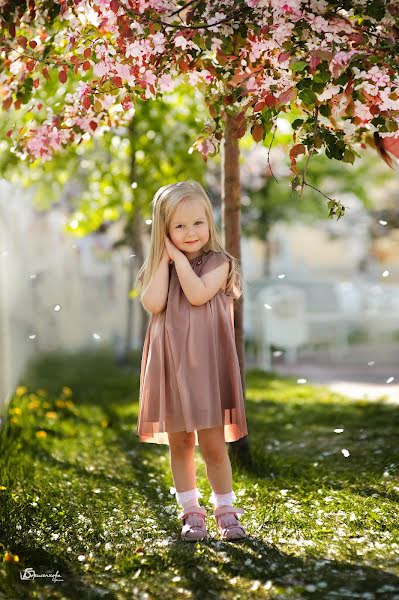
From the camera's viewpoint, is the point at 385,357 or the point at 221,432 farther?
the point at 385,357

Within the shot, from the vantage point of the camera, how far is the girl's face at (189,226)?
3484 mm

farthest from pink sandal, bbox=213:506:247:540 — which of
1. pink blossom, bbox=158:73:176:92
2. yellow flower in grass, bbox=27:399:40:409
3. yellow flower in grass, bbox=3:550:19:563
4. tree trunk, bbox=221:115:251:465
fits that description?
yellow flower in grass, bbox=27:399:40:409

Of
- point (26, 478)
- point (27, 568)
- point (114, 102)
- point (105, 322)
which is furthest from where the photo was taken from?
point (105, 322)

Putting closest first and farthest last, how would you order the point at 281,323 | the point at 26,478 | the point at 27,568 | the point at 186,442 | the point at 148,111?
the point at 27,568, the point at 186,442, the point at 26,478, the point at 148,111, the point at 281,323

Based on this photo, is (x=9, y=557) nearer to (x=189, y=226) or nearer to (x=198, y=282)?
(x=198, y=282)

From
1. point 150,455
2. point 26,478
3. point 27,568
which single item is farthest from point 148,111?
point 27,568

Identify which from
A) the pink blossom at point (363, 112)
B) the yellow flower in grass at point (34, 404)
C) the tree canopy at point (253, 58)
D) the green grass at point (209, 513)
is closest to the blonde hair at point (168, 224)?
the tree canopy at point (253, 58)

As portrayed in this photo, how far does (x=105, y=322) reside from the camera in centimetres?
1307

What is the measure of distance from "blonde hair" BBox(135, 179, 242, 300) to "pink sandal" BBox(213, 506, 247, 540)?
0.86 metres

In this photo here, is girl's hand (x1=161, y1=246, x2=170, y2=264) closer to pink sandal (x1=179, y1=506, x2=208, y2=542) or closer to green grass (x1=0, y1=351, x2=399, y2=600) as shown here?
pink sandal (x1=179, y1=506, x2=208, y2=542)

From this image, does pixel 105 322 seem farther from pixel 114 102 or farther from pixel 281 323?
pixel 114 102

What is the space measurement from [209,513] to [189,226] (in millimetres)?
1312

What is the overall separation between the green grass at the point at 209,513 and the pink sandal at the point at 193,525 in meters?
0.04

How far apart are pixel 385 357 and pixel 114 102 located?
7.94m
